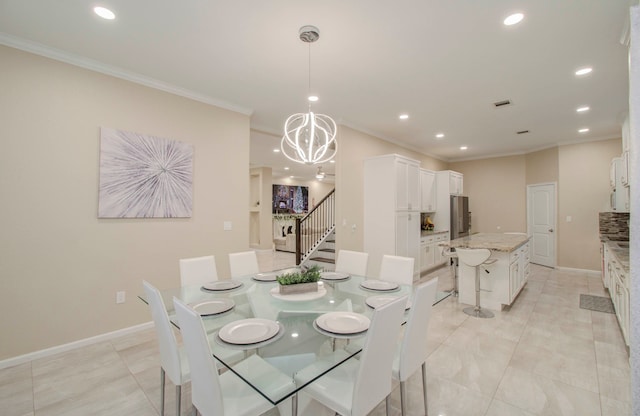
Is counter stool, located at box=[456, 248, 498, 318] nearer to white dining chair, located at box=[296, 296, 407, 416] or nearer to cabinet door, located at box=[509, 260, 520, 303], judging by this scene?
cabinet door, located at box=[509, 260, 520, 303]

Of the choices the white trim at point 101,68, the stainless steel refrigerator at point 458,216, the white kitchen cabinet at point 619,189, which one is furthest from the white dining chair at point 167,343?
the stainless steel refrigerator at point 458,216

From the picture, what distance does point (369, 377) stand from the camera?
4.88 ft

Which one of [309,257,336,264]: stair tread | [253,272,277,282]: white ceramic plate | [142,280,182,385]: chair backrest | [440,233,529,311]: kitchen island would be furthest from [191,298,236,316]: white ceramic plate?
[309,257,336,264]: stair tread

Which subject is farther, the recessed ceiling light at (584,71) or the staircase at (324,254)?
the staircase at (324,254)

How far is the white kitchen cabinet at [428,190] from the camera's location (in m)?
6.40

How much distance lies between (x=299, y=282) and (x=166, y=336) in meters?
0.92

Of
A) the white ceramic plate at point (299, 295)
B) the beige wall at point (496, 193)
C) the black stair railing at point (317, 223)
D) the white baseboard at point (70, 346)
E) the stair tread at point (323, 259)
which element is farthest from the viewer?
the black stair railing at point (317, 223)

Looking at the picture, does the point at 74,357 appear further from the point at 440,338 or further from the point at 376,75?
the point at 376,75

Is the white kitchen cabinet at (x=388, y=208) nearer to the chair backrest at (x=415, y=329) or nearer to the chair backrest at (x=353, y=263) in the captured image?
the chair backrest at (x=353, y=263)

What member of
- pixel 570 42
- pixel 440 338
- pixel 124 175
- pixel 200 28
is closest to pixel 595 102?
pixel 570 42

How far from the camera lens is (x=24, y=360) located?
2.66 m

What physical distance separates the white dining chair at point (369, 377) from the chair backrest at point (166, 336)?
0.76m

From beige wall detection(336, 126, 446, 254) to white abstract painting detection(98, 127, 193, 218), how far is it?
2260 millimetres

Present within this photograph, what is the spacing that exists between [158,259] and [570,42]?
4664 millimetres
